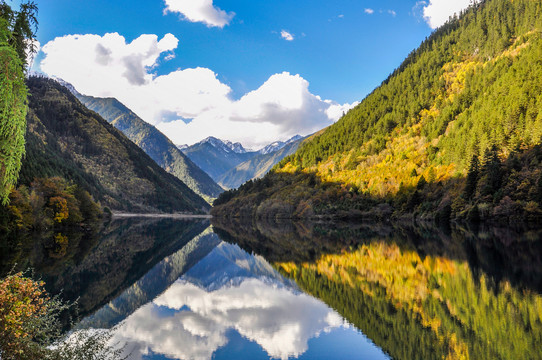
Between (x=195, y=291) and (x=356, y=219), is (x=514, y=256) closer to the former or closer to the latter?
(x=195, y=291)

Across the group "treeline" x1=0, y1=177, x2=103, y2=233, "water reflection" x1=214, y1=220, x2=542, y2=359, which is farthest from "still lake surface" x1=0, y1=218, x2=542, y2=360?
"treeline" x1=0, y1=177, x2=103, y2=233

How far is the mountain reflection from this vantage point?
14.5 m

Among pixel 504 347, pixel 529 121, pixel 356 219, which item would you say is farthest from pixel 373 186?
pixel 504 347

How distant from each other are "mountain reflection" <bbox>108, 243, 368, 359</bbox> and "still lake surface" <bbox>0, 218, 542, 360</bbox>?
7 centimetres

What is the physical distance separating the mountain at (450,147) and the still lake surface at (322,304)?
51.2 m

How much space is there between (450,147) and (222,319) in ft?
363

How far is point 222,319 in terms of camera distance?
61.6ft

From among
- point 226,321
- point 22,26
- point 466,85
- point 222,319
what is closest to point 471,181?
point 466,85

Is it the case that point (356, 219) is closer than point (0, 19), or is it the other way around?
point (0, 19)

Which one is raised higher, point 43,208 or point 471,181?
point 43,208

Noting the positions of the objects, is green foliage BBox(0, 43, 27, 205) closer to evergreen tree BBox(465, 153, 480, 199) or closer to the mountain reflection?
the mountain reflection

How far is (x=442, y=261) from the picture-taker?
30.8 m

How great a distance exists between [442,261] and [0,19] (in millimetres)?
32875

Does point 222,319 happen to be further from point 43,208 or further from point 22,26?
point 43,208
